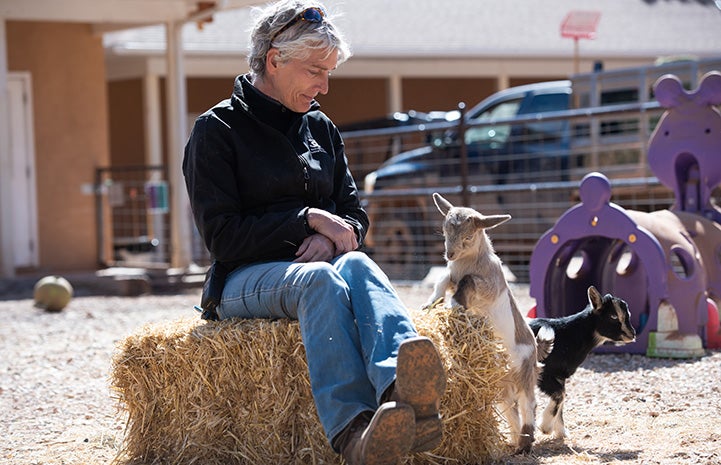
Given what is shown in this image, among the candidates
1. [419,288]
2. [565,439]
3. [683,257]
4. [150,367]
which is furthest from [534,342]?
[419,288]

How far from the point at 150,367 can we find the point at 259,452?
0.61 meters

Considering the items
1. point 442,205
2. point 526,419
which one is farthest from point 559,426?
point 442,205

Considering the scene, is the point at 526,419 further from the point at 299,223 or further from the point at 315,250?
the point at 299,223

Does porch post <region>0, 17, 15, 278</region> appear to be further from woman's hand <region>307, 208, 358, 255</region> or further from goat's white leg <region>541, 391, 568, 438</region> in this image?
goat's white leg <region>541, 391, 568, 438</region>

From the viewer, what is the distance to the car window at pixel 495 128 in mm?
12892

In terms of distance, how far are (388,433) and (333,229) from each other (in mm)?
1062

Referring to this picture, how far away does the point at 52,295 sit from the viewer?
10.0m

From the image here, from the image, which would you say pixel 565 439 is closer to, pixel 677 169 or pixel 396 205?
pixel 677 169

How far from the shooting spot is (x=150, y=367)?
13.5 ft

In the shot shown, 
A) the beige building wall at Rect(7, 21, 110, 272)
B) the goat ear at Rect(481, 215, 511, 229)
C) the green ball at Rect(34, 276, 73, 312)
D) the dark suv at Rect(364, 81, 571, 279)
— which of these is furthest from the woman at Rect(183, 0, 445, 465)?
the beige building wall at Rect(7, 21, 110, 272)

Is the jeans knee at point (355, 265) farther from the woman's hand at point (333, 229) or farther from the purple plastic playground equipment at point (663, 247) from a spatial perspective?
the purple plastic playground equipment at point (663, 247)

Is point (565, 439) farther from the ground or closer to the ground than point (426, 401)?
closer to the ground

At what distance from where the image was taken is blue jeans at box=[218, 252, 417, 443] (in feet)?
10.7

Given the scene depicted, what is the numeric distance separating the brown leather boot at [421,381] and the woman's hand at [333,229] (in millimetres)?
829
